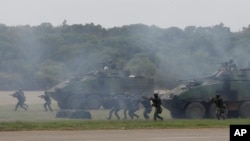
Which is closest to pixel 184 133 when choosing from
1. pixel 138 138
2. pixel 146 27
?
pixel 138 138

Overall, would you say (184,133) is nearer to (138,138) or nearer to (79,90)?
(138,138)

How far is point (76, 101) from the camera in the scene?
36.6 metres

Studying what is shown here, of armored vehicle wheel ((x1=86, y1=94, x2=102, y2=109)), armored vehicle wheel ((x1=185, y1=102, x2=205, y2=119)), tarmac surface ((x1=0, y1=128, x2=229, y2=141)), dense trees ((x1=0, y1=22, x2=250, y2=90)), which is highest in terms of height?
dense trees ((x1=0, y1=22, x2=250, y2=90))

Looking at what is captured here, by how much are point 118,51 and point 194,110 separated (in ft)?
88.3

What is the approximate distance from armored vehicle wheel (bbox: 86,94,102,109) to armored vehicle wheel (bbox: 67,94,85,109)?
37cm

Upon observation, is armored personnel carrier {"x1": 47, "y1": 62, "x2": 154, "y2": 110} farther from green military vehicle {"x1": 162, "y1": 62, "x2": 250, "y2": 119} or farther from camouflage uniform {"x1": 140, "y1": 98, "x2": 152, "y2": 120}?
camouflage uniform {"x1": 140, "y1": 98, "x2": 152, "y2": 120}

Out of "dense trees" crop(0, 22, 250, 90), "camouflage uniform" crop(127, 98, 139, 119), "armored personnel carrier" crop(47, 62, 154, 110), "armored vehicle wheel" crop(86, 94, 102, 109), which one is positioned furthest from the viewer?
"dense trees" crop(0, 22, 250, 90)

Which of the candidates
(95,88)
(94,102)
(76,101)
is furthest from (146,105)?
(95,88)

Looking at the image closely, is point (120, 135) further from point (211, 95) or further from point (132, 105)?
point (211, 95)

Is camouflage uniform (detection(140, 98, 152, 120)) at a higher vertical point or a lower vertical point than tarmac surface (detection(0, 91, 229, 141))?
higher

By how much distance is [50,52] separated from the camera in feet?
229

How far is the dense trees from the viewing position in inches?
1806

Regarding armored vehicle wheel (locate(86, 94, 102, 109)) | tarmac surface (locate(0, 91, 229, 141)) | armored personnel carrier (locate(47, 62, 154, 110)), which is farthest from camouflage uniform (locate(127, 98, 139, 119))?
armored vehicle wheel (locate(86, 94, 102, 109))

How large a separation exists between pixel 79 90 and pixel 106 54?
17.6 meters
